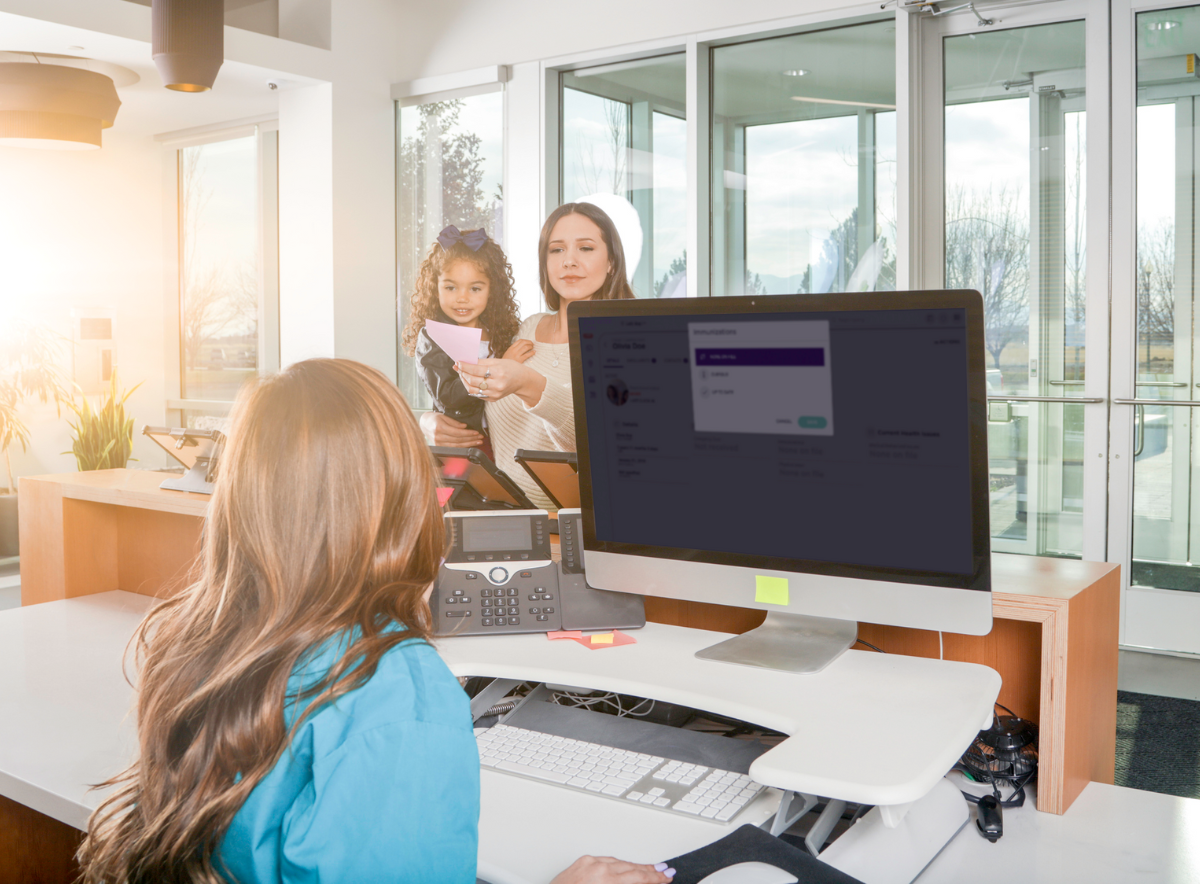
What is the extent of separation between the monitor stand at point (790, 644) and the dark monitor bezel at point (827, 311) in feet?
0.37

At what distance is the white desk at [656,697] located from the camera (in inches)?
40.4

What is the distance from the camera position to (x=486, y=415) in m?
3.54

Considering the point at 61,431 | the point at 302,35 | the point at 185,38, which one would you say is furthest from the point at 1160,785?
the point at 61,431

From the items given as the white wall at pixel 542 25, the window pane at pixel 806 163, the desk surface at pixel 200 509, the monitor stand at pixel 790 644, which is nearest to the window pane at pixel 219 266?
the white wall at pixel 542 25

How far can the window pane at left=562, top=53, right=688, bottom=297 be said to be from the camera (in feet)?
14.5

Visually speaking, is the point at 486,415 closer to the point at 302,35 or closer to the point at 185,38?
the point at 185,38

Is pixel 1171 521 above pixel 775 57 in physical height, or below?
below

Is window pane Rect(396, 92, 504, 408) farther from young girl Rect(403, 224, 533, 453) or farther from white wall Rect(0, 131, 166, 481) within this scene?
white wall Rect(0, 131, 166, 481)

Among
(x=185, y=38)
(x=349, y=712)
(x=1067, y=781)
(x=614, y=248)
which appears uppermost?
(x=185, y=38)

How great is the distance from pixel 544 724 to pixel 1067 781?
67 centimetres

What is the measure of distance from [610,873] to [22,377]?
622 cm

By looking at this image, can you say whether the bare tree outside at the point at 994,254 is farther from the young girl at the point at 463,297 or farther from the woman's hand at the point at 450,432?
the woman's hand at the point at 450,432

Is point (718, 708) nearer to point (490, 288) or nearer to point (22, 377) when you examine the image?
point (490, 288)

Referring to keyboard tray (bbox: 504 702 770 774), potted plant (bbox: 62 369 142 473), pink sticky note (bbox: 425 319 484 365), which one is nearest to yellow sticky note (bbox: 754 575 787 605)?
keyboard tray (bbox: 504 702 770 774)
